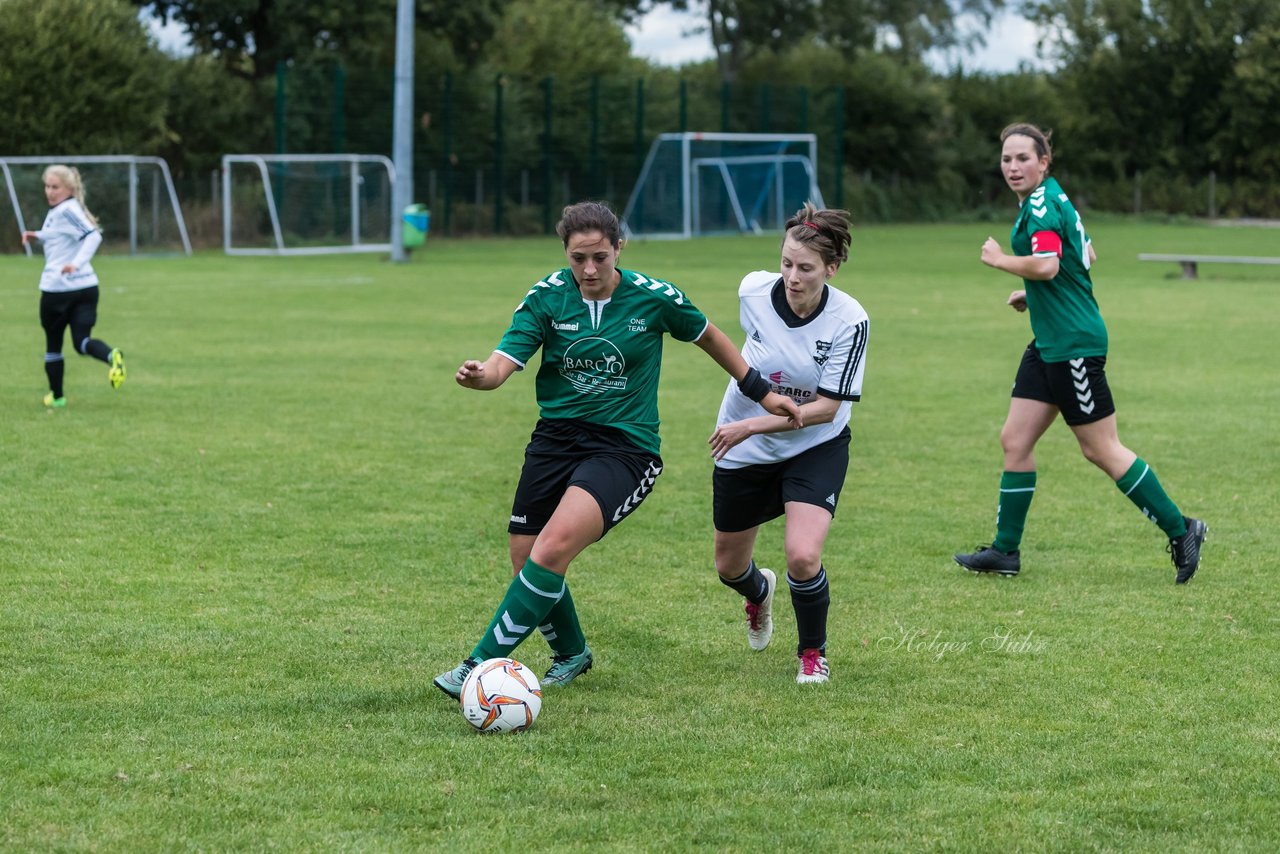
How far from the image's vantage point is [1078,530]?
860 cm

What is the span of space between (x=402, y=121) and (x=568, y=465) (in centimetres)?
2486

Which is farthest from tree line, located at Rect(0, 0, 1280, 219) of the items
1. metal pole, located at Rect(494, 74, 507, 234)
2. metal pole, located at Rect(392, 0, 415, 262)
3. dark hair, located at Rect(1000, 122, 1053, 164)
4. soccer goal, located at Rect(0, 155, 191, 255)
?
dark hair, located at Rect(1000, 122, 1053, 164)

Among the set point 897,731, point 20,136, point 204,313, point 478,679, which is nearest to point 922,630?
point 897,731

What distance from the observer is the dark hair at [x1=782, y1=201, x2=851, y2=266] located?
18.5 feet

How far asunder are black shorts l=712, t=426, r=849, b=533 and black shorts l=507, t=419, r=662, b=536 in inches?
19.1

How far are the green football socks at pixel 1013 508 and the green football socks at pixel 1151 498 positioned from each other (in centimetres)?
42

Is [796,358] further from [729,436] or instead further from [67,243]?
[67,243]

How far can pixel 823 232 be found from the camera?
5.65 meters

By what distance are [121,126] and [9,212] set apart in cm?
457

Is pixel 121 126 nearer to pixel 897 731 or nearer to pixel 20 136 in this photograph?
pixel 20 136

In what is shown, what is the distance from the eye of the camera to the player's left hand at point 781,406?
18.4ft

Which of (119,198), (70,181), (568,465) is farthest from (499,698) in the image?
(119,198)

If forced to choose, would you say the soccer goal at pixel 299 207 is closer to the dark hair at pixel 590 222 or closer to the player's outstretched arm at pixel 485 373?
the dark hair at pixel 590 222

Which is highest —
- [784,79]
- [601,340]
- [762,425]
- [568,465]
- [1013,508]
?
[784,79]
